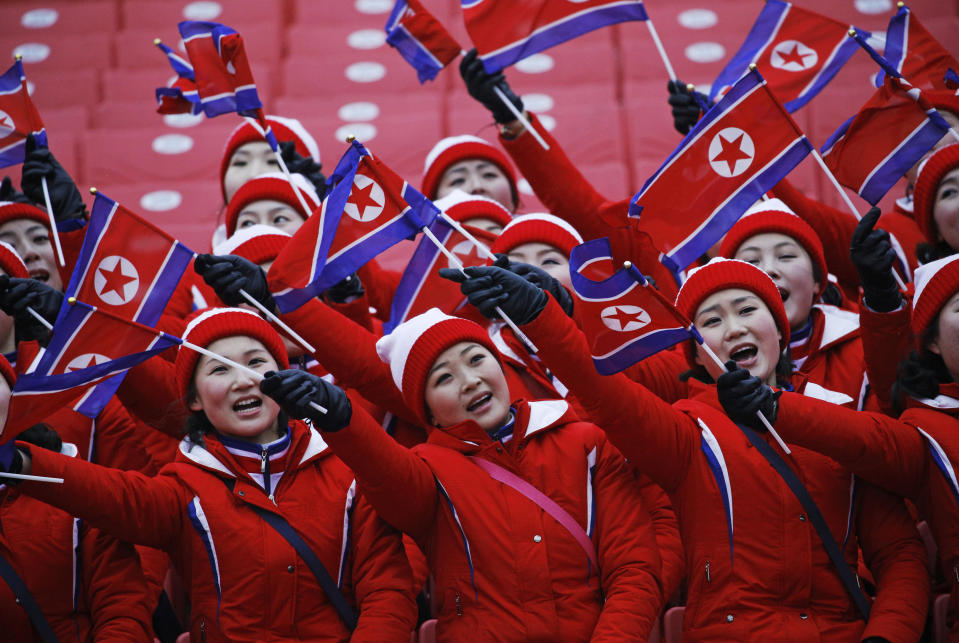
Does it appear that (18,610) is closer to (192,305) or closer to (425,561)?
(425,561)

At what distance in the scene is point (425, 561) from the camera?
3504mm

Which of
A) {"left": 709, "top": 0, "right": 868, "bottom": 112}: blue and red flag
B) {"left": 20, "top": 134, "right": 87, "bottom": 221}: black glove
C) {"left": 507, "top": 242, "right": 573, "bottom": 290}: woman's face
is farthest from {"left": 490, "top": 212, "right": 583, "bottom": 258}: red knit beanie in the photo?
{"left": 20, "top": 134, "right": 87, "bottom": 221}: black glove

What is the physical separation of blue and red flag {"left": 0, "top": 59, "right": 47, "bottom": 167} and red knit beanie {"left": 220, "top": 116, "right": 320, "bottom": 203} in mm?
947

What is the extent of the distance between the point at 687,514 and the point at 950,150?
157 centimetres

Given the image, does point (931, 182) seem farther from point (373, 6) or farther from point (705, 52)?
point (373, 6)

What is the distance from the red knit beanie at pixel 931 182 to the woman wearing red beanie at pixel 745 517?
100 cm

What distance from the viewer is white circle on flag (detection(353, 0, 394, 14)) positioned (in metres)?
7.69

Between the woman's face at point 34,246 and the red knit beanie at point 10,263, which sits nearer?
the red knit beanie at point 10,263

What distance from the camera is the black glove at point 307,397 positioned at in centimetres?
290

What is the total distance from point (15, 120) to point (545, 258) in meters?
2.07

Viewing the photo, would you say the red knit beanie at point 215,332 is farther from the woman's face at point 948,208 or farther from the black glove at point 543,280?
the woman's face at point 948,208

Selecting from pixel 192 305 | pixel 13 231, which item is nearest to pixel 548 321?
pixel 192 305

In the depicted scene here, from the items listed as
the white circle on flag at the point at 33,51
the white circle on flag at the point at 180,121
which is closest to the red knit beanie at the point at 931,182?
the white circle on flag at the point at 180,121

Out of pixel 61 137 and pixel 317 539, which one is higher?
pixel 61 137
